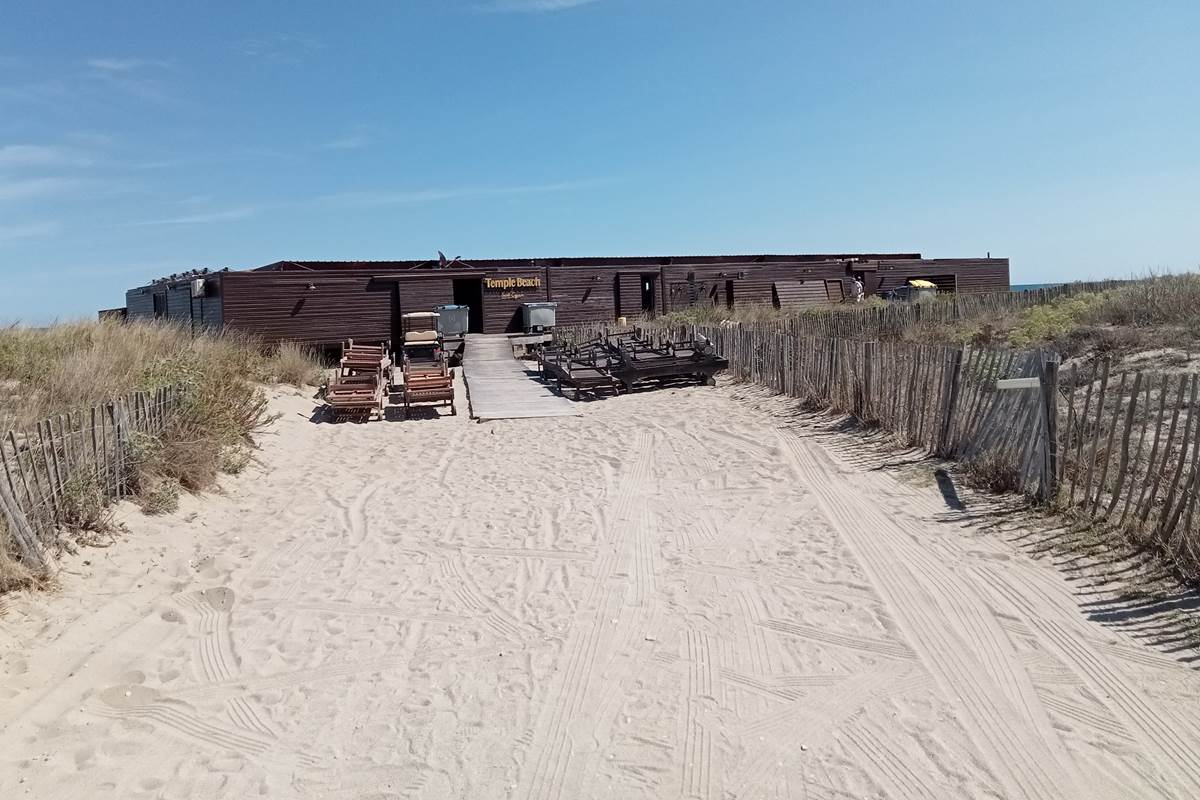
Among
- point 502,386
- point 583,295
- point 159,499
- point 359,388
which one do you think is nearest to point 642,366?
point 502,386

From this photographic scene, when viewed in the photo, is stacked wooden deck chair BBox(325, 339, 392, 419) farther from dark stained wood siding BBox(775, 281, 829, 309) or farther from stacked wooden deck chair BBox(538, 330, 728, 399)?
dark stained wood siding BBox(775, 281, 829, 309)

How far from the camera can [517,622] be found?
5438 mm

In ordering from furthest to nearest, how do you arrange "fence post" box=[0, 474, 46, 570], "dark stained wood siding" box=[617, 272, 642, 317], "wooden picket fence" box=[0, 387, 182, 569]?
"dark stained wood siding" box=[617, 272, 642, 317] → "wooden picket fence" box=[0, 387, 182, 569] → "fence post" box=[0, 474, 46, 570]

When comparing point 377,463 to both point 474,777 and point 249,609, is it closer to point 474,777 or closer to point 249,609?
point 249,609

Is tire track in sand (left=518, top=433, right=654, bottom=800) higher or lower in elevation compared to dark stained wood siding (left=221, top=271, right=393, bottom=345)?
lower

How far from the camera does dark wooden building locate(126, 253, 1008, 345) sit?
25.3 m

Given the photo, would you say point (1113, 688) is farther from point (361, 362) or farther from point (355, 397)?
point (361, 362)

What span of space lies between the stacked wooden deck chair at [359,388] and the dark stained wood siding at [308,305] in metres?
7.42

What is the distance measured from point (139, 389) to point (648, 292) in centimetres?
2581

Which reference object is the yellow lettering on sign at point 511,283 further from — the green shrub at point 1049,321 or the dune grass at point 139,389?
the green shrub at point 1049,321

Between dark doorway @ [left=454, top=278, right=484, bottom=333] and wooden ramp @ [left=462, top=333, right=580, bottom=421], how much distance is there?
1.76 meters

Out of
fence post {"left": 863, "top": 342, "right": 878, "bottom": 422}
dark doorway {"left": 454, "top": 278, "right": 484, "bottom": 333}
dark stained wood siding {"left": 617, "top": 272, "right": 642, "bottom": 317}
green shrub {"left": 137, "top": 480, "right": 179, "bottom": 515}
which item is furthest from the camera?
A: dark stained wood siding {"left": 617, "top": 272, "right": 642, "bottom": 317}

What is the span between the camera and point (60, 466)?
6.18 metres

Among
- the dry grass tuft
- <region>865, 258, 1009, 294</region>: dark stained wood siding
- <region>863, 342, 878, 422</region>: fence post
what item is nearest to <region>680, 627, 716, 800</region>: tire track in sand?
the dry grass tuft
